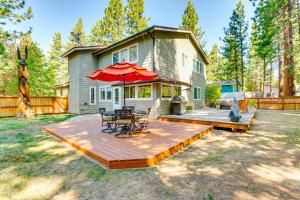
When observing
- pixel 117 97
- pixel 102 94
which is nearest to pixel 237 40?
pixel 117 97

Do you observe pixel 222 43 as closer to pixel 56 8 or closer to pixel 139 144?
pixel 56 8

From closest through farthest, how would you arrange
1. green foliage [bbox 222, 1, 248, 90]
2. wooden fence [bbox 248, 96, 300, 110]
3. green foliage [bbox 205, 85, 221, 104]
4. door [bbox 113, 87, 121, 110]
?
door [bbox 113, 87, 121, 110] < wooden fence [bbox 248, 96, 300, 110] < green foliage [bbox 205, 85, 221, 104] < green foliage [bbox 222, 1, 248, 90]

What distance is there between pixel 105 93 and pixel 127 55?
3.94 metres

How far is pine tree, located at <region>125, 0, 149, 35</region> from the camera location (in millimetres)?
23281

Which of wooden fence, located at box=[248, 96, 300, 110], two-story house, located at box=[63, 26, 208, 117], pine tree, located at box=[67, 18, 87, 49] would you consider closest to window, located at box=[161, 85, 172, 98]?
two-story house, located at box=[63, 26, 208, 117]

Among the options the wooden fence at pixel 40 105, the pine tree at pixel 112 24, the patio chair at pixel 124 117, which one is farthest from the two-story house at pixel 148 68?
the pine tree at pixel 112 24

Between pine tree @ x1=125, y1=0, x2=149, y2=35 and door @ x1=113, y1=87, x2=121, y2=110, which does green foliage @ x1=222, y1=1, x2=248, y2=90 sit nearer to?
pine tree @ x1=125, y1=0, x2=149, y2=35

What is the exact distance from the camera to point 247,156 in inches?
167

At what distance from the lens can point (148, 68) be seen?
1073cm

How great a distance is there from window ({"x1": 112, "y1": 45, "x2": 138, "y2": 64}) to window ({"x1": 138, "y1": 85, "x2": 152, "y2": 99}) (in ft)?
7.07

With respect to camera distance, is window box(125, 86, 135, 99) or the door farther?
the door

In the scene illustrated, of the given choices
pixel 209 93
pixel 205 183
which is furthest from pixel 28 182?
pixel 209 93

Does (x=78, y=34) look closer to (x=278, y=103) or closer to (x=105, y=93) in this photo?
(x=105, y=93)

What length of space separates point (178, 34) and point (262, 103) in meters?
13.3
